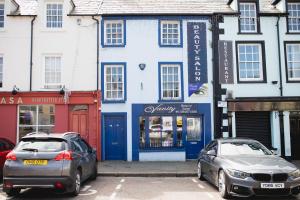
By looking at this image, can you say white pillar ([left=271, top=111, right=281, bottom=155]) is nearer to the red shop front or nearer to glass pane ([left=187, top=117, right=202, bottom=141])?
glass pane ([left=187, top=117, right=202, bottom=141])

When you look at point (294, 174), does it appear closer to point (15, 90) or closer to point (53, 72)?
point (53, 72)

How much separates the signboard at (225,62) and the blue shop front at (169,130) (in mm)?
1727

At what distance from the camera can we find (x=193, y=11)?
17719 mm

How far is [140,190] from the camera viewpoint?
983cm

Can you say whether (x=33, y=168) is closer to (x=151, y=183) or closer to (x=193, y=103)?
(x=151, y=183)

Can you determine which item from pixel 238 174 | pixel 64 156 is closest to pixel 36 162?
pixel 64 156

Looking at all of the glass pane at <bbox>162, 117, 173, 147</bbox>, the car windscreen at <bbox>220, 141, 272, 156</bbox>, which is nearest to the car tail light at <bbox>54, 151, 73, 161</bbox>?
the car windscreen at <bbox>220, 141, 272, 156</bbox>

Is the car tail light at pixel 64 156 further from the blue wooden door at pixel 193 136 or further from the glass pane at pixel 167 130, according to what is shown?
the blue wooden door at pixel 193 136

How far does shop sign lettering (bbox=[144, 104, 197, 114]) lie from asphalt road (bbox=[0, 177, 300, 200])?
539 centimetres

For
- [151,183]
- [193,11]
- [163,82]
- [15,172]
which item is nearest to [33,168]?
[15,172]

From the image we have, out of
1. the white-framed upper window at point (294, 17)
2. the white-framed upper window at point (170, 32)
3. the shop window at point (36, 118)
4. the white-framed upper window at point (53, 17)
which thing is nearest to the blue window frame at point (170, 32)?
the white-framed upper window at point (170, 32)

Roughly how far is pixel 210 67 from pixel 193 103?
2202mm

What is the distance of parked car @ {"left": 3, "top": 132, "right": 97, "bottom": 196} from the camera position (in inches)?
318

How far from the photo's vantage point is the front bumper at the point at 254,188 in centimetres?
787
